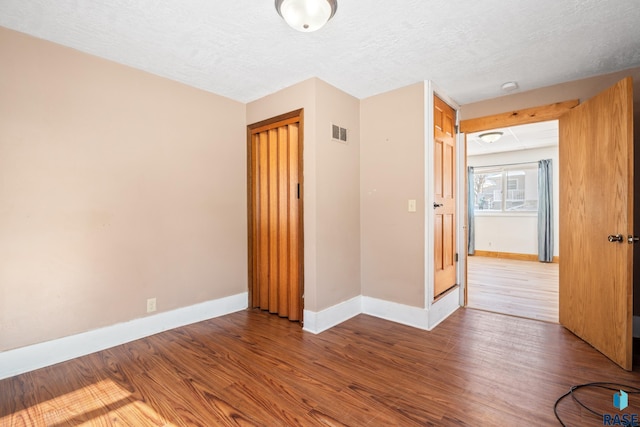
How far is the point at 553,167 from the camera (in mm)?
6387

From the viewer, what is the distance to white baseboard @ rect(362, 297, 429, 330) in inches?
115

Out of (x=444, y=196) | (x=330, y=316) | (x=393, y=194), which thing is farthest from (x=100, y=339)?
(x=444, y=196)

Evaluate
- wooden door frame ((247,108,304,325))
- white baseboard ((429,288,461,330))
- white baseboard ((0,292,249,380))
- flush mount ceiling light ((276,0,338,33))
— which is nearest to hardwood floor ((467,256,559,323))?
white baseboard ((429,288,461,330))

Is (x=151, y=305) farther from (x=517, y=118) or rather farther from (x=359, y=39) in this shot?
(x=517, y=118)

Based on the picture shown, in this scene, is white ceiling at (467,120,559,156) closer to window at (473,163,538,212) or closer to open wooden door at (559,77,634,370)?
window at (473,163,538,212)

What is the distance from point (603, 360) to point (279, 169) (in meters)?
3.17

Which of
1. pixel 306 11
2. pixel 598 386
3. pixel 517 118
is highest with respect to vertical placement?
pixel 306 11

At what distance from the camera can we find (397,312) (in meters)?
3.10

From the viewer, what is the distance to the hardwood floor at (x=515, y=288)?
3.42m

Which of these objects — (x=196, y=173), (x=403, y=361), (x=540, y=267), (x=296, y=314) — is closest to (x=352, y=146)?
(x=196, y=173)

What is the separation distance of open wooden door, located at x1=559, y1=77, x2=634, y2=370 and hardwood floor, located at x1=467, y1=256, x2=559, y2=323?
496mm

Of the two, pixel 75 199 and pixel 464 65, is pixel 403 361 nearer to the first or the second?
pixel 464 65

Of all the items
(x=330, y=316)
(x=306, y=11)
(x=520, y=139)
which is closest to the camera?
(x=306, y=11)

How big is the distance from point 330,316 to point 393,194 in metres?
1.39
